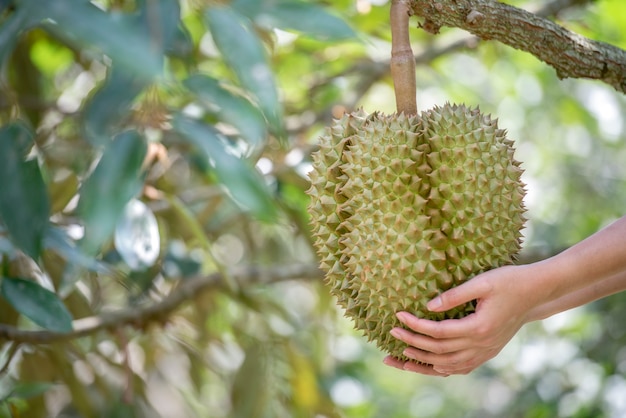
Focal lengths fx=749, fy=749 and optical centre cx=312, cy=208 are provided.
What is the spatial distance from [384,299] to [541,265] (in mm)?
260

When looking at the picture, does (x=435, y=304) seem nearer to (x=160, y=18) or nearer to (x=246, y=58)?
(x=246, y=58)

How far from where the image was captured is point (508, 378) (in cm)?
454

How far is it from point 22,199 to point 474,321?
0.72 metres

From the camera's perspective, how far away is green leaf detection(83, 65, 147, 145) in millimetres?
1023

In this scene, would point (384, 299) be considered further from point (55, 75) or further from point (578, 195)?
point (578, 195)

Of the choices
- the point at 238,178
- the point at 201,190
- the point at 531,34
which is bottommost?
the point at 201,190

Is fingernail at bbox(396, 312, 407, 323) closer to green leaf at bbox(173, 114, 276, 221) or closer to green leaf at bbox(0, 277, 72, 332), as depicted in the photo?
green leaf at bbox(173, 114, 276, 221)

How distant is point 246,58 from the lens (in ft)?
3.41

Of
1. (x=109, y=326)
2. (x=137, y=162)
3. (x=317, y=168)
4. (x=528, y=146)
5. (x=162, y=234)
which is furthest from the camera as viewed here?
(x=528, y=146)

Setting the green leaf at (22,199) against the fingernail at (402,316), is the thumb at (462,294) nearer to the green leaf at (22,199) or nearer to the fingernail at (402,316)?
the fingernail at (402,316)

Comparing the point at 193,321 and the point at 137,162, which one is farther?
the point at 193,321

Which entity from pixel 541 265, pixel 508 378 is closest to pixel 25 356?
pixel 541 265

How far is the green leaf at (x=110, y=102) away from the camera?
3.36 ft

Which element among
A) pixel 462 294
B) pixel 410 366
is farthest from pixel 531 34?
pixel 410 366
